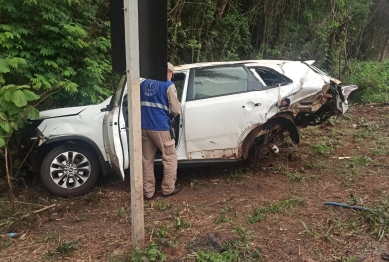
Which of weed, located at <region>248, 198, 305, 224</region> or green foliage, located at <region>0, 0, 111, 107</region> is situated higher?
green foliage, located at <region>0, 0, 111, 107</region>

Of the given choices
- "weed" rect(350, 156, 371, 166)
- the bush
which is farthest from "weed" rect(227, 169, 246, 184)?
the bush

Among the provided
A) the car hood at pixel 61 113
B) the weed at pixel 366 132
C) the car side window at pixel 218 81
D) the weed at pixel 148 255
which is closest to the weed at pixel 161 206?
the weed at pixel 148 255

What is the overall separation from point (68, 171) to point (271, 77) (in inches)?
123

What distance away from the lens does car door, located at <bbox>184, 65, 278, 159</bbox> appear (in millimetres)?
5207

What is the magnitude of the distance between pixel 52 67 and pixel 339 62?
36.1ft

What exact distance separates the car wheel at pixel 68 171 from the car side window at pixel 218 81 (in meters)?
1.65

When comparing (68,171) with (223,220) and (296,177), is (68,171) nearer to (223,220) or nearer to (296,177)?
(223,220)

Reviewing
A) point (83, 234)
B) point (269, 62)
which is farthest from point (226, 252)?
point (269, 62)

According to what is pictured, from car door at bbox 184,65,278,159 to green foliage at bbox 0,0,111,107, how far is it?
1813mm

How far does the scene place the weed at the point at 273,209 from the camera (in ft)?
13.8

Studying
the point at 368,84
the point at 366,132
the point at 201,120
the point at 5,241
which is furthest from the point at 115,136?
the point at 368,84

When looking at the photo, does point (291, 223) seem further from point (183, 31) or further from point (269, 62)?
point (183, 31)

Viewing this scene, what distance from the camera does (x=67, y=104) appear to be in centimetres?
656

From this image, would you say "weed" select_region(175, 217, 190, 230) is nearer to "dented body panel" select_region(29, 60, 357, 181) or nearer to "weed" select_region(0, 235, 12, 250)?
"dented body panel" select_region(29, 60, 357, 181)
